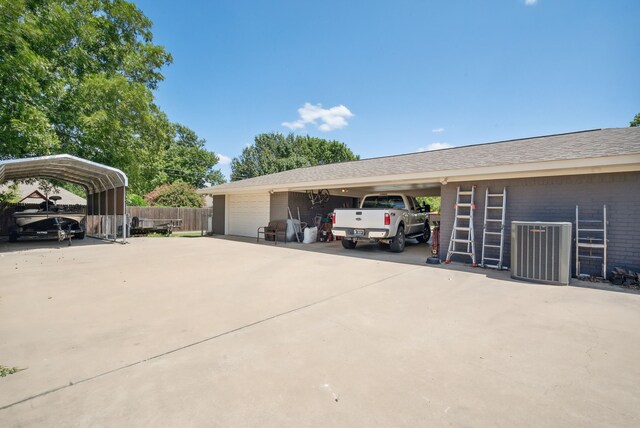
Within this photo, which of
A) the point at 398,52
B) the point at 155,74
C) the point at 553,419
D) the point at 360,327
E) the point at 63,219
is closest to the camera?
the point at 553,419

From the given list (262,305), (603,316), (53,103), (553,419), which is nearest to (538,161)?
(603,316)

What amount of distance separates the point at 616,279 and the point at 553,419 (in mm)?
5865

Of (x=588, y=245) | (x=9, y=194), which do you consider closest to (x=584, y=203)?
(x=588, y=245)

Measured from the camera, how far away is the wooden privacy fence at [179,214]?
18789 mm

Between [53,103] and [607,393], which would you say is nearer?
[607,393]

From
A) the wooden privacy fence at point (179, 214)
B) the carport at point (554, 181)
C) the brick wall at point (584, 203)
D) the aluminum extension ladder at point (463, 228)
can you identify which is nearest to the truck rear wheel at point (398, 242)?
the carport at point (554, 181)

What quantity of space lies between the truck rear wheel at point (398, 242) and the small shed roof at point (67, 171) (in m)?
10.5

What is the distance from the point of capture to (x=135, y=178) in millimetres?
16219

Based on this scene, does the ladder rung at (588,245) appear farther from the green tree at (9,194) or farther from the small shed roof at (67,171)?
the green tree at (9,194)

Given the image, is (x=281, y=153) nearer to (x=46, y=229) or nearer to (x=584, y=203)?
(x=46, y=229)

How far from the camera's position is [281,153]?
1603 inches

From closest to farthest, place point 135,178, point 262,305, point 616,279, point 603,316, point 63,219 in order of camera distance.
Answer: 1. point 603,316
2. point 262,305
3. point 616,279
4. point 63,219
5. point 135,178

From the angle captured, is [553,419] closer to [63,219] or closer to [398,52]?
[398,52]

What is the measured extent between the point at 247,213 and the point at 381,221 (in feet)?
29.5
